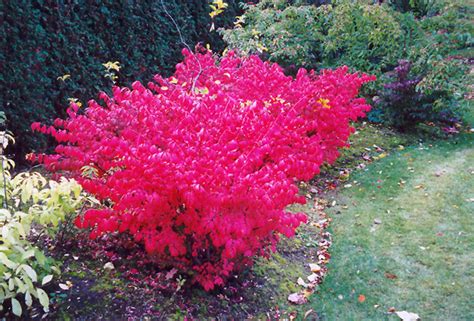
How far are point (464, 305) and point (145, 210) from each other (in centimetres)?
260

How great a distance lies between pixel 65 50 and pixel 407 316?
16.5ft

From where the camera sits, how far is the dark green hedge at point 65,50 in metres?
5.17

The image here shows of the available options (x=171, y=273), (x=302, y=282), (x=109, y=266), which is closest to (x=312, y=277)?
(x=302, y=282)

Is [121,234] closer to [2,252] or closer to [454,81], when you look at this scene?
[2,252]

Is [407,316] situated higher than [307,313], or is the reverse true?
[407,316]

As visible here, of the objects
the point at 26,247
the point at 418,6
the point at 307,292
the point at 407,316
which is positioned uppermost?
the point at 418,6

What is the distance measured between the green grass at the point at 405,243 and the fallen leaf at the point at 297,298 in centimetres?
10

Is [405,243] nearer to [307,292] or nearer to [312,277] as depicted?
[312,277]

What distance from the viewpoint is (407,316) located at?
3.40 m

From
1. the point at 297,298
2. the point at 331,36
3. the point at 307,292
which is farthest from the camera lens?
the point at 331,36

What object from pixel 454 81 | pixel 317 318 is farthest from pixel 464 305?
pixel 454 81

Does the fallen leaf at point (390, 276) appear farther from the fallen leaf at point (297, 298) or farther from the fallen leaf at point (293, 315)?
the fallen leaf at point (293, 315)

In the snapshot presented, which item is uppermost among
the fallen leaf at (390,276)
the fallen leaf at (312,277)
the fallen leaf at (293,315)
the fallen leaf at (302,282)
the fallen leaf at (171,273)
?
the fallen leaf at (171,273)

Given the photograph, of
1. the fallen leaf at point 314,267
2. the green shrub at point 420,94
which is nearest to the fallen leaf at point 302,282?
the fallen leaf at point 314,267
